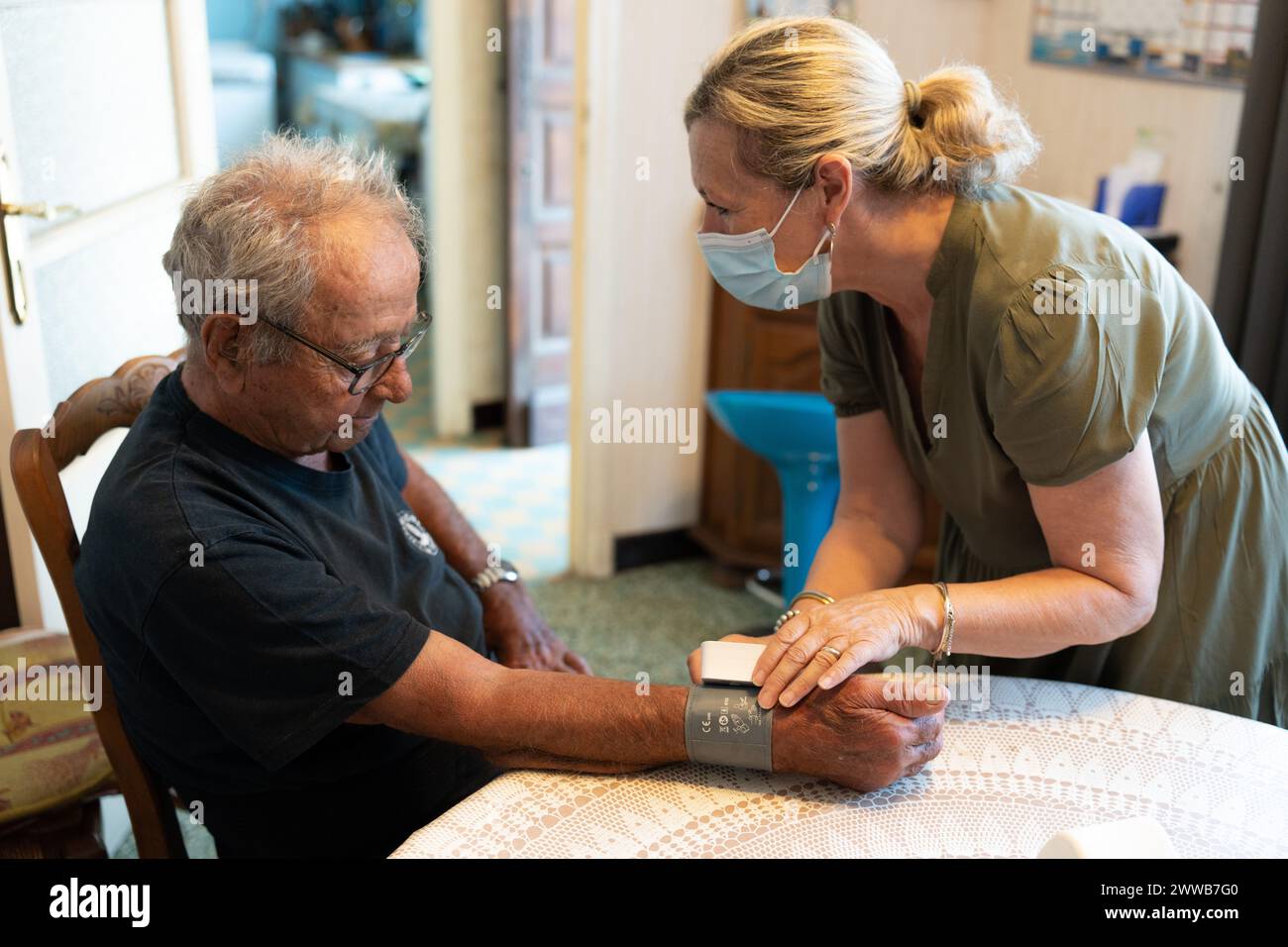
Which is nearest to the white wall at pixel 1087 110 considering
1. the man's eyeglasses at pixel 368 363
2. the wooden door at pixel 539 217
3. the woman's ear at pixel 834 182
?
the wooden door at pixel 539 217

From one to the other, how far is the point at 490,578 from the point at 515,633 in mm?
93

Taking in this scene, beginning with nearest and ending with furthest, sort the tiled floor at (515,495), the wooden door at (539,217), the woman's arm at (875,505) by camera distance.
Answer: the woman's arm at (875,505)
the tiled floor at (515,495)
the wooden door at (539,217)

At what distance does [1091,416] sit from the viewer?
1192 millimetres

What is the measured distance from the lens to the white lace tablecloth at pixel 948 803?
3.65ft

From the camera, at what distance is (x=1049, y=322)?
3.94 ft

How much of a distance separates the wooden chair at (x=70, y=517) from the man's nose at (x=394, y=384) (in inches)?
16.1

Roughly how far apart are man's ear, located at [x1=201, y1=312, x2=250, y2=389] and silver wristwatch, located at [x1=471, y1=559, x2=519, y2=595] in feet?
2.03

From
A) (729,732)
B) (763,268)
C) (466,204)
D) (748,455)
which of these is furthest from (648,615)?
(729,732)

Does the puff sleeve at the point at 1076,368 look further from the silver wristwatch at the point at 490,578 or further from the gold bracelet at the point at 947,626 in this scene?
the silver wristwatch at the point at 490,578
